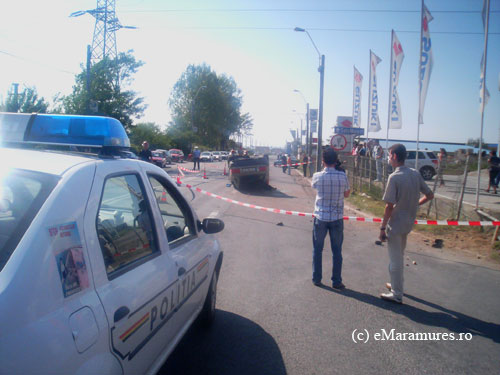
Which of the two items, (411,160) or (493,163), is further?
(411,160)

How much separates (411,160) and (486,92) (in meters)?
11.6

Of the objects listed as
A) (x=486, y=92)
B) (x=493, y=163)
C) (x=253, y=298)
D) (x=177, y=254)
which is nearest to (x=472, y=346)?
(x=253, y=298)

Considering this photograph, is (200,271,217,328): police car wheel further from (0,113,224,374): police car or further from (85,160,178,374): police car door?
(85,160,178,374): police car door

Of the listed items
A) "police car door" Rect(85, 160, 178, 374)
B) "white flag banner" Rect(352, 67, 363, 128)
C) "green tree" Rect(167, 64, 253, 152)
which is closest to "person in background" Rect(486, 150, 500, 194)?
"white flag banner" Rect(352, 67, 363, 128)

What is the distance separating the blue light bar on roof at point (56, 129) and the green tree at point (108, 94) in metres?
15.0

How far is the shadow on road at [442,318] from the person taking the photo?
4293mm

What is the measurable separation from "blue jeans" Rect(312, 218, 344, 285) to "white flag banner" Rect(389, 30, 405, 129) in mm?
13277

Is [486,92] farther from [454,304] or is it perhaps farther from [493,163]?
[454,304]

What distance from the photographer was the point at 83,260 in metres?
1.95

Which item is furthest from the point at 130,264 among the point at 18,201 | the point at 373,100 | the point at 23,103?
the point at 373,100

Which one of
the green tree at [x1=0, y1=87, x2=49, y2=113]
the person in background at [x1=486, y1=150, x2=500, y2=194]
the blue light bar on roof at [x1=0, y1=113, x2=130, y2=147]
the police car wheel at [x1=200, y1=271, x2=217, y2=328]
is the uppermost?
the green tree at [x1=0, y1=87, x2=49, y2=113]

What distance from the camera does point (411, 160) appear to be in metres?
21.9

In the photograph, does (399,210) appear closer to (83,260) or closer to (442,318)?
(442,318)

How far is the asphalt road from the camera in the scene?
11.6ft
